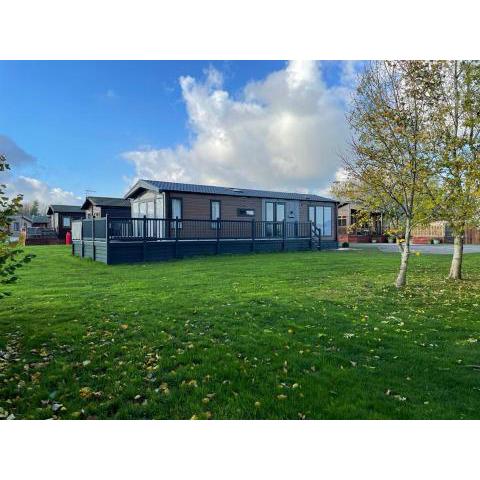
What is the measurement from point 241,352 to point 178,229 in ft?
41.5

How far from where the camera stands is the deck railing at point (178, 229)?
581 inches

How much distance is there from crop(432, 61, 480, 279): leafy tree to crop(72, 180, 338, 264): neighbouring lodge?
410 inches

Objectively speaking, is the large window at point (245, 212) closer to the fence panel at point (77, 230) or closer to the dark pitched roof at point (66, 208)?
Result: the fence panel at point (77, 230)

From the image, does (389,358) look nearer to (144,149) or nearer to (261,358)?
(261,358)

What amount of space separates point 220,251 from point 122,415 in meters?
14.6

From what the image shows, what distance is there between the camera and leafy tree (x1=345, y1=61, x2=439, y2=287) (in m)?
7.81

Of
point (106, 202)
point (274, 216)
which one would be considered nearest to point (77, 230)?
point (274, 216)

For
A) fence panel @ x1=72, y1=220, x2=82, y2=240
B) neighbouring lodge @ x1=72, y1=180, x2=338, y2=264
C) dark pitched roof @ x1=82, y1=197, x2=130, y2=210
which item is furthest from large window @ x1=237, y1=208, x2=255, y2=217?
dark pitched roof @ x1=82, y1=197, x2=130, y2=210

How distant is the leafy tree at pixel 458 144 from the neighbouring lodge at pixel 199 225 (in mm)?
10409

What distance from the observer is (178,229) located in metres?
16.3

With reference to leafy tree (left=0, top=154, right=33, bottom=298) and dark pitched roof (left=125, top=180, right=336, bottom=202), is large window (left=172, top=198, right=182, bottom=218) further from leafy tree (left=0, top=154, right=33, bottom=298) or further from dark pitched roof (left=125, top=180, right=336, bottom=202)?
leafy tree (left=0, top=154, right=33, bottom=298)
